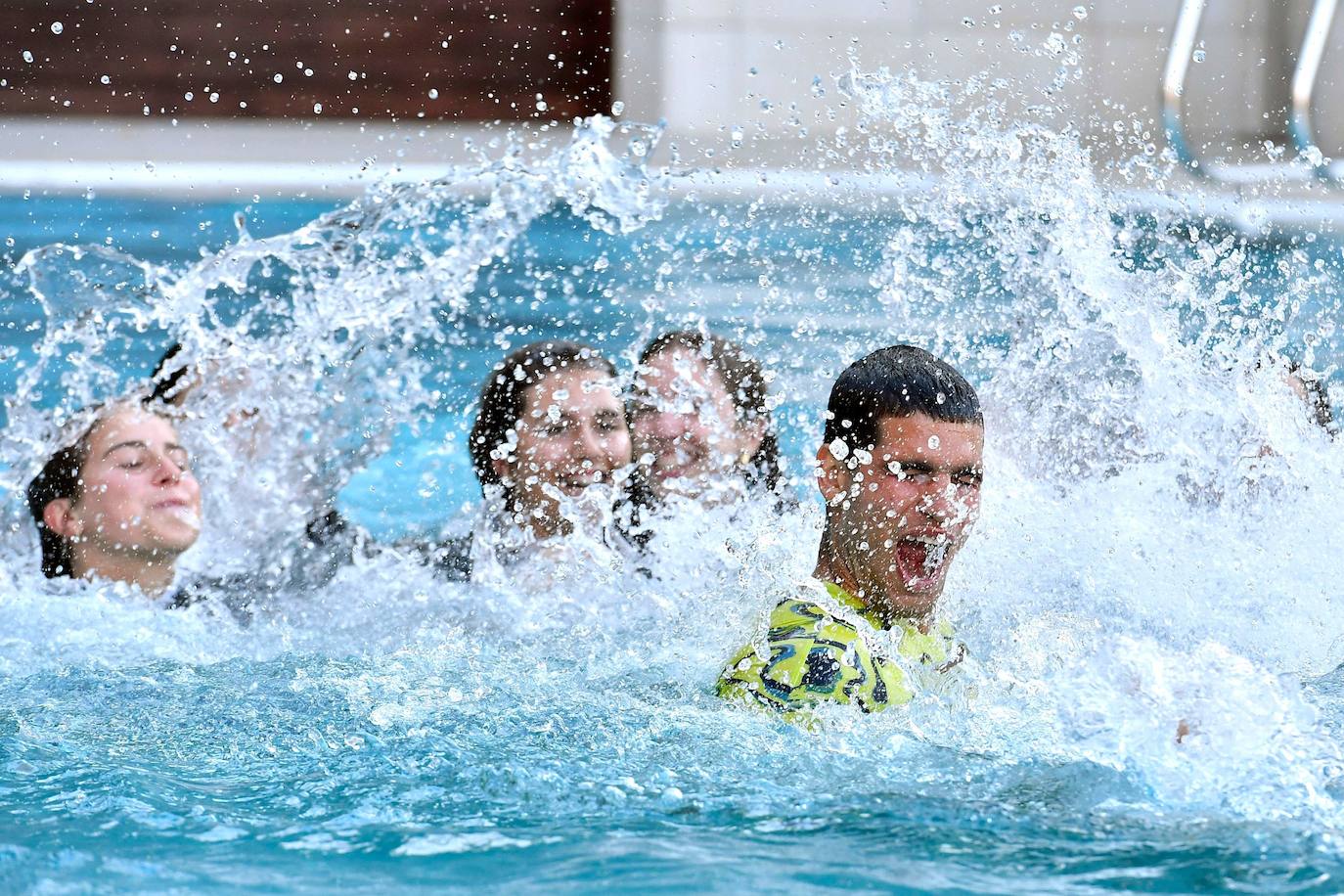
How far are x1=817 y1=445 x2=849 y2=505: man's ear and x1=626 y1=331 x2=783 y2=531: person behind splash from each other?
3.62 feet

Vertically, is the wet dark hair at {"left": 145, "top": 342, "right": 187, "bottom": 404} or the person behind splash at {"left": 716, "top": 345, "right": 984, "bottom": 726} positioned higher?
the wet dark hair at {"left": 145, "top": 342, "right": 187, "bottom": 404}

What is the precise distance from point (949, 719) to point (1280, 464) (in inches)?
59.4

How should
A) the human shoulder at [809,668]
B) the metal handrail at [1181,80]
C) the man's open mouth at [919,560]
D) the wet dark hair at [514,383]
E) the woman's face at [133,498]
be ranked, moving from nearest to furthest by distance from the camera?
1. the human shoulder at [809,668]
2. the man's open mouth at [919,560]
3. the woman's face at [133,498]
4. the wet dark hair at [514,383]
5. the metal handrail at [1181,80]

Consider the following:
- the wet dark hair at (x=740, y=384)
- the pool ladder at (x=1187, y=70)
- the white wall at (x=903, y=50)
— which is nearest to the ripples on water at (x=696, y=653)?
the wet dark hair at (x=740, y=384)

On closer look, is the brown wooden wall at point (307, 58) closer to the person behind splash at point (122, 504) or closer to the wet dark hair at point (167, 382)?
the wet dark hair at point (167, 382)

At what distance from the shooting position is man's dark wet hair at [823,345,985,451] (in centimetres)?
263

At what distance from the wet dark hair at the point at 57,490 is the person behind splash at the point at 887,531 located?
1.80 meters

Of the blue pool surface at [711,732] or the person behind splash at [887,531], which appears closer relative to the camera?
the blue pool surface at [711,732]

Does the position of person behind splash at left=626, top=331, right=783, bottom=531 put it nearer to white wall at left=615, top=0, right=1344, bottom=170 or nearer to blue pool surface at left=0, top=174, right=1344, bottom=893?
blue pool surface at left=0, top=174, right=1344, bottom=893

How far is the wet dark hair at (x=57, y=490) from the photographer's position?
12.1ft

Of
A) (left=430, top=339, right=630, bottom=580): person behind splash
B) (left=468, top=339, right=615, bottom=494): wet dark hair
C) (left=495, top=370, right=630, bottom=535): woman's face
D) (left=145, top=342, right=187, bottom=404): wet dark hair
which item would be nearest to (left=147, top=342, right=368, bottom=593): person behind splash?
(left=145, top=342, right=187, bottom=404): wet dark hair

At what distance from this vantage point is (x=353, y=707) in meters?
2.84

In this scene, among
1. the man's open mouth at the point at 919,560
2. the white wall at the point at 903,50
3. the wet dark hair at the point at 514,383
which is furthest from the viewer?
the white wall at the point at 903,50

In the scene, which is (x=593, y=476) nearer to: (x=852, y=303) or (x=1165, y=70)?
(x=852, y=303)
